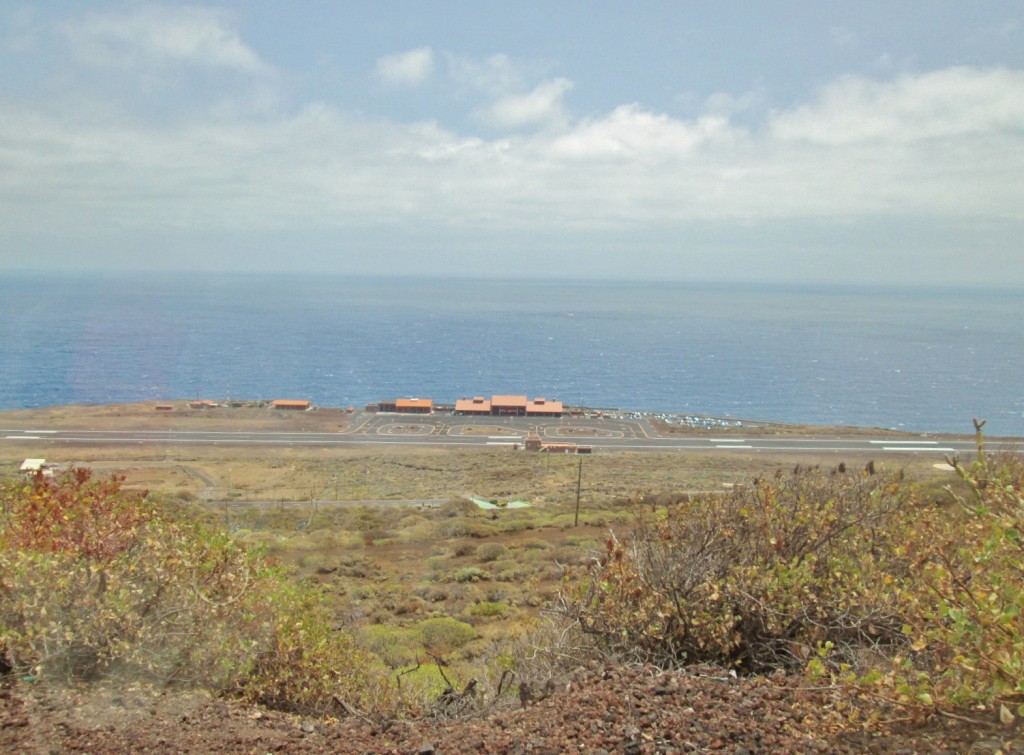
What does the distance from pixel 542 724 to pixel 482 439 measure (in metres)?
46.7

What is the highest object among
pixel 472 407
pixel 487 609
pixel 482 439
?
pixel 487 609

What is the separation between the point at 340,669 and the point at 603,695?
96.3 inches

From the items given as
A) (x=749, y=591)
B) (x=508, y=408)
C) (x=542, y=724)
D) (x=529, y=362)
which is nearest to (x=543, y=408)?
(x=508, y=408)

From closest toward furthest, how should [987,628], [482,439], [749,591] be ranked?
1. [987,628]
2. [749,591]
3. [482,439]

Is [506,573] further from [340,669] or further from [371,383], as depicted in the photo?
[371,383]

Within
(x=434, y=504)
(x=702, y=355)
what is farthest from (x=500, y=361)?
(x=434, y=504)

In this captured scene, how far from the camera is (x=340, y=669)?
220 inches

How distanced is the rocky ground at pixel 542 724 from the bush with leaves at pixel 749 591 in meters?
0.51

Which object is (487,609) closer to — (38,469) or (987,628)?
(38,469)

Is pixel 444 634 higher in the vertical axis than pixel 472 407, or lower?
higher

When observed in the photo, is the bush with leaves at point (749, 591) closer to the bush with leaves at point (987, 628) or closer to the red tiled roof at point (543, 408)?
the bush with leaves at point (987, 628)

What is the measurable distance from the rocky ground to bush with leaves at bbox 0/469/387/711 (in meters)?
0.28

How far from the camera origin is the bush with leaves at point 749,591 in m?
4.94

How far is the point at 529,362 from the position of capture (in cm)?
9931
